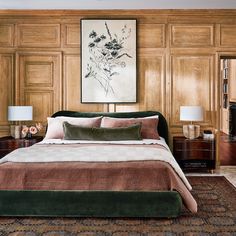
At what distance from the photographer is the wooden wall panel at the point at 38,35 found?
Result: 6406mm

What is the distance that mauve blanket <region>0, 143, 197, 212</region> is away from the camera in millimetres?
3711

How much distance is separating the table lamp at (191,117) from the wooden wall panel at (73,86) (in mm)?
1299

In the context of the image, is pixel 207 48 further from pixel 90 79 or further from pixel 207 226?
pixel 207 226

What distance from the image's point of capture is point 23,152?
4320mm

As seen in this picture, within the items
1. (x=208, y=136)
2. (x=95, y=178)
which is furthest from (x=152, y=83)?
(x=95, y=178)

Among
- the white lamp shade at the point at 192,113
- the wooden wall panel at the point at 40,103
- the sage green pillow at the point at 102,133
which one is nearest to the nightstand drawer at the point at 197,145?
the white lamp shade at the point at 192,113

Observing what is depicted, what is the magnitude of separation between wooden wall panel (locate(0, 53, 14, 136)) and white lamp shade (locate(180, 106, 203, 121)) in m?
2.72

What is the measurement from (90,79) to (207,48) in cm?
189

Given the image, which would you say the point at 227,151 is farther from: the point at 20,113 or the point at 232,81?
the point at 20,113

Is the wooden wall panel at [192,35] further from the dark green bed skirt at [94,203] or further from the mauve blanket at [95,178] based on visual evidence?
the dark green bed skirt at [94,203]

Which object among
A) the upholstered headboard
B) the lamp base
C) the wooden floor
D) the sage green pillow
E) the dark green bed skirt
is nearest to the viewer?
the dark green bed skirt

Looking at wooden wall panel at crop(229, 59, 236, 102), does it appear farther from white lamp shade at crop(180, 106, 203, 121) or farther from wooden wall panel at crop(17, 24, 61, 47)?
wooden wall panel at crop(17, 24, 61, 47)

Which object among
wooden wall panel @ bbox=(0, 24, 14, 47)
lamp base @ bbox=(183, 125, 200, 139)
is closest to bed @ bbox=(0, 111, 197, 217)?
lamp base @ bbox=(183, 125, 200, 139)

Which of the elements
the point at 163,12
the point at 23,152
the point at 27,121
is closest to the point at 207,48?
the point at 163,12
